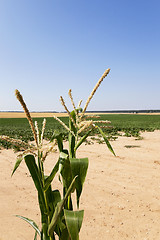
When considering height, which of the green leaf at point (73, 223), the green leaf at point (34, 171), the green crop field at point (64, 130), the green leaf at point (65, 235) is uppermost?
the green leaf at point (34, 171)

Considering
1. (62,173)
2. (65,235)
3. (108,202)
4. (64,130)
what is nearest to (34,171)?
(62,173)

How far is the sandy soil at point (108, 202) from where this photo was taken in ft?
8.59

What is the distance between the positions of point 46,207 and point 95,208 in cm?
236

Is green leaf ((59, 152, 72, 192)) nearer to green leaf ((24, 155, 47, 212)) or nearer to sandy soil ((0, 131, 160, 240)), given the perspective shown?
green leaf ((24, 155, 47, 212))

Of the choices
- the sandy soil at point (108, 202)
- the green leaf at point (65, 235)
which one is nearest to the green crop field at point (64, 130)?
the green leaf at point (65, 235)

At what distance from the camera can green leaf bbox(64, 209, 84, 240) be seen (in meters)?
0.91

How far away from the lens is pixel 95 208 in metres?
3.25

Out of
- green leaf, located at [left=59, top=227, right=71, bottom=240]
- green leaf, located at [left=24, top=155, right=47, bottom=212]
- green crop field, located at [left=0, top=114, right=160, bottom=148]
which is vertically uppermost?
green leaf, located at [left=24, top=155, right=47, bottom=212]

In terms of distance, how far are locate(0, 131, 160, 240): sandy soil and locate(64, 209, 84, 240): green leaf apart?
1887 mm

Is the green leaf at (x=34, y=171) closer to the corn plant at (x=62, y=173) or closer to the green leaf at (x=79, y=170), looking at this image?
the corn plant at (x=62, y=173)

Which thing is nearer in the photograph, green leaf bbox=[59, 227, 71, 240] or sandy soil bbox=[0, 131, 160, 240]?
green leaf bbox=[59, 227, 71, 240]

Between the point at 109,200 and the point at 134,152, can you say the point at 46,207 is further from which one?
the point at 134,152

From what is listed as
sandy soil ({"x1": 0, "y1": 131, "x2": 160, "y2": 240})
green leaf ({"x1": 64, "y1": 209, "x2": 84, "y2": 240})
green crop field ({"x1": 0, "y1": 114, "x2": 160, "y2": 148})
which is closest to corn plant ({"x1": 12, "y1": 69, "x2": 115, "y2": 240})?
green leaf ({"x1": 64, "y1": 209, "x2": 84, "y2": 240})

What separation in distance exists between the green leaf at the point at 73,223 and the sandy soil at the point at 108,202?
74.3 inches
